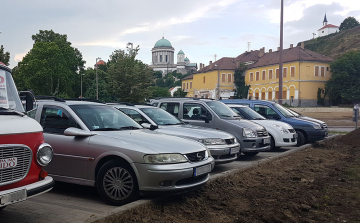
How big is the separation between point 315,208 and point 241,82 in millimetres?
82890

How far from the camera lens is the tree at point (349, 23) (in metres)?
132

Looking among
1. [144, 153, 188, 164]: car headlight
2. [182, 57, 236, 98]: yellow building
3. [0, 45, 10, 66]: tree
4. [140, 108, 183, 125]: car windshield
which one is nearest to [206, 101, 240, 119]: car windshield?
[140, 108, 183, 125]: car windshield

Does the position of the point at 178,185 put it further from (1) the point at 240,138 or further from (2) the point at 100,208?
(1) the point at 240,138

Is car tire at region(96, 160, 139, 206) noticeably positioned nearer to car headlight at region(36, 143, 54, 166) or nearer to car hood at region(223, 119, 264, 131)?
car headlight at region(36, 143, 54, 166)

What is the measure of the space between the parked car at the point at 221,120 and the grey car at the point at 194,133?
1.63 meters

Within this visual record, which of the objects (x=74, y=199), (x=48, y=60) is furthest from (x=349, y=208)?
(x=48, y=60)

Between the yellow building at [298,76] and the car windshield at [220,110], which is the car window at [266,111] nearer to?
the car windshield at [220,110]

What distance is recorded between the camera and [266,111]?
50.9 feet

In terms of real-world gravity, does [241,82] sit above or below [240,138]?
above

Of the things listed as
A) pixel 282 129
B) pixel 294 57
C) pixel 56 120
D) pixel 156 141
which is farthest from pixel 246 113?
pixel 294 57

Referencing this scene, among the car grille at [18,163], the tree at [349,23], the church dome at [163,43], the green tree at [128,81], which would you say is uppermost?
the church dome at [163,43]

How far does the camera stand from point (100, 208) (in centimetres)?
580

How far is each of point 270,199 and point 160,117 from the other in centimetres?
452

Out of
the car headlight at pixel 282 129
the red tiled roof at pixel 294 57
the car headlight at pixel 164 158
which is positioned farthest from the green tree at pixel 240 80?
the car headlight at pixel 164 158
